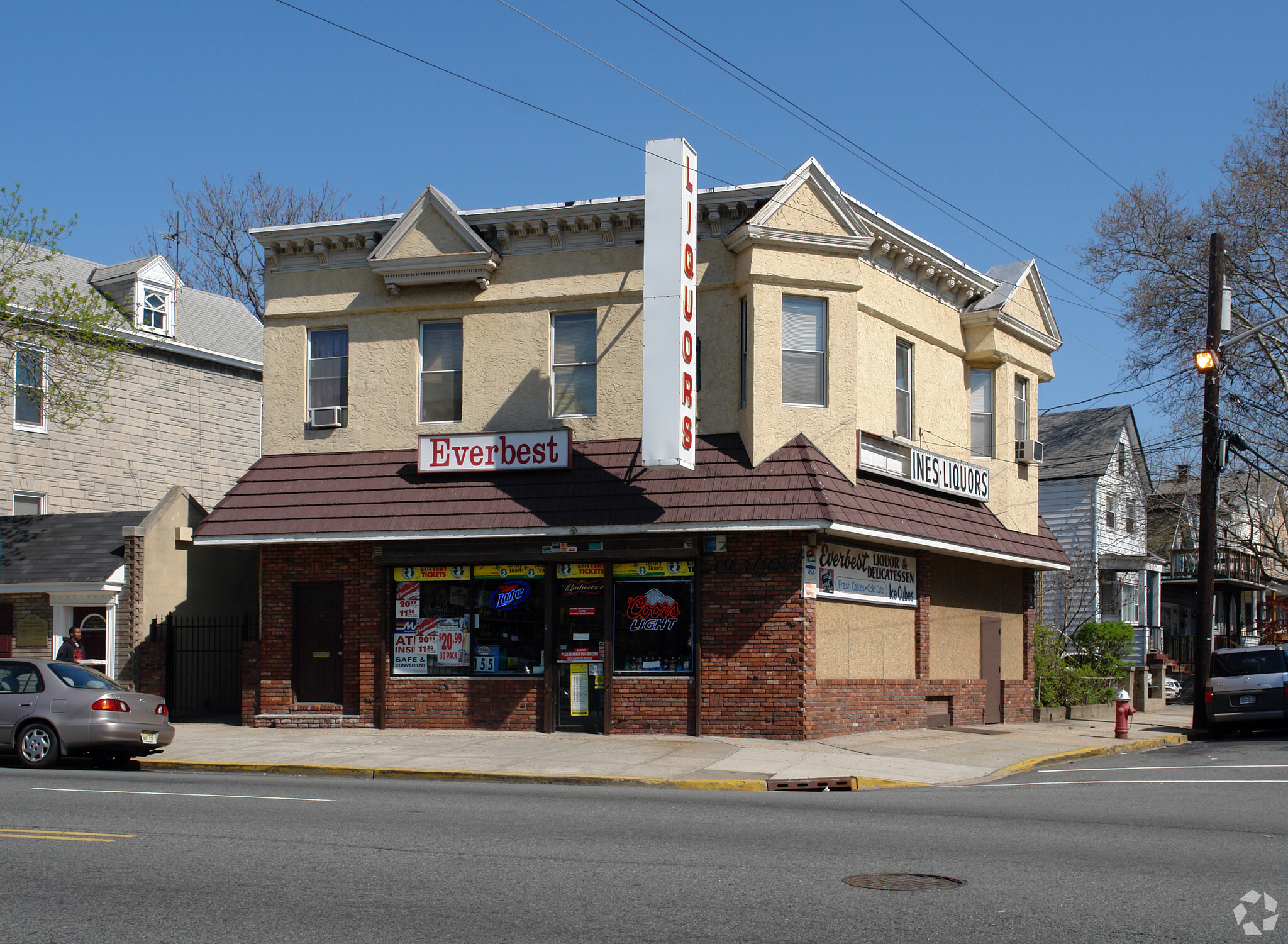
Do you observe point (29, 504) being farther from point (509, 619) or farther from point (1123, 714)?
point (1123, 714)

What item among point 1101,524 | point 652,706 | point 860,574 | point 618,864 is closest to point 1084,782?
point 860,574

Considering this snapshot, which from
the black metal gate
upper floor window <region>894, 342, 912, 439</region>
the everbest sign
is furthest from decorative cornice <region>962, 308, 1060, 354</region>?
the black metal gate

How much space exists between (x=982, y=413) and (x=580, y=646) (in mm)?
9820

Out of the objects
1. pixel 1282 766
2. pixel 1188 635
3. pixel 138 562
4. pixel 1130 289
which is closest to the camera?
pixel 1282 766

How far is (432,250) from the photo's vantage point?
809 inches

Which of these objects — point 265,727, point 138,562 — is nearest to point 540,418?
point 265,727

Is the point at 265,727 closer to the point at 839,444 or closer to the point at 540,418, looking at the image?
the point at 540,418

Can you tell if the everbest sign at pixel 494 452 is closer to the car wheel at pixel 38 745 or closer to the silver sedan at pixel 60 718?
the silver sedan at pixel 60 718

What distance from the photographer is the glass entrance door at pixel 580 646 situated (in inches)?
758

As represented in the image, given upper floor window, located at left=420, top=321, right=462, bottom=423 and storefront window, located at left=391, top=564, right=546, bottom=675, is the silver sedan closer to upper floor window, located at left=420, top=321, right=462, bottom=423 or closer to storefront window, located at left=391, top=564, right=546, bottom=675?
storefront window, located at left=391, top=564, right=546, bottom=675

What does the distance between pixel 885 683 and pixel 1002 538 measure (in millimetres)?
4403

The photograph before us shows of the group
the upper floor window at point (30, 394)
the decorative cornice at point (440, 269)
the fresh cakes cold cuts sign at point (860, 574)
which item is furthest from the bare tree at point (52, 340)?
the fresh cakes cold cuts sign at point (860, 574)

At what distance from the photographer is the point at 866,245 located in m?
19.6

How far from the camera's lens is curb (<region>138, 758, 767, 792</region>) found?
14.4 metres
